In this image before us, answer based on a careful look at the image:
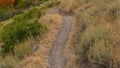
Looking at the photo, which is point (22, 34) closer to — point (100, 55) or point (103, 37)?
point (103, 37)

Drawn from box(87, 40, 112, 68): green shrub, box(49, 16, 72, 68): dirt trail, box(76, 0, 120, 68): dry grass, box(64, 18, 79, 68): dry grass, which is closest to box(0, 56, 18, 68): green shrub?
box(49, 16, 72, 68): dirt trail

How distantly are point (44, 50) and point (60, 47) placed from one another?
600mm

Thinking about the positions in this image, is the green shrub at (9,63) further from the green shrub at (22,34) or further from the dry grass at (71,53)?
the dry grass at (71,53)

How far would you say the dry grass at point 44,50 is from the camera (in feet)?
30.3

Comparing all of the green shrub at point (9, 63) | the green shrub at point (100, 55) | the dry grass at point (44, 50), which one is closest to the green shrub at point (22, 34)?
the dry grass at point (44, 50)

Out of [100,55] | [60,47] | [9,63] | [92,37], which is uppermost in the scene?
[92,37]

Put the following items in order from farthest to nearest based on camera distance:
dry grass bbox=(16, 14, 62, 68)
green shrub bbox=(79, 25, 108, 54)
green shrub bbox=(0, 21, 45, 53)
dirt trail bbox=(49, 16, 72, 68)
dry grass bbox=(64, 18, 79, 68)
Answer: green shrub bbox=(0, 21, 45, 53) → dry grass bbox=(16, 14, 62, 68) → dirt trail bbox=(49, 16, 72, 68) → dry grass bbox=(64, 18, 79, 68) → green shrub bbox=(79, 25, 108, 54)

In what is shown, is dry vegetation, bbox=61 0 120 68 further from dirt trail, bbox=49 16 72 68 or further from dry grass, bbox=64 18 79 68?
dirt trail, bbox=49 16 72 68

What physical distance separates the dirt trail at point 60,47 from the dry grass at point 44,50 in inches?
7.7

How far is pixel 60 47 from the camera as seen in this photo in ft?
33.7

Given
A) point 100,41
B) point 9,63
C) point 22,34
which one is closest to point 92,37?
point 100,41

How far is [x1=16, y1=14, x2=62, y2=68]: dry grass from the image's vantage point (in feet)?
30.3

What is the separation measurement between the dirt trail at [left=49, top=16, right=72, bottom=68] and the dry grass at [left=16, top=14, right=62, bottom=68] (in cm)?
20

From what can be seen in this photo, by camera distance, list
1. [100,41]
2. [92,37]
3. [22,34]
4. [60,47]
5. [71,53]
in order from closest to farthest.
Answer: [100,41]
[92,37]
[71,53]
[60,47]
[22,34]
